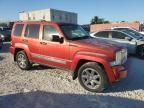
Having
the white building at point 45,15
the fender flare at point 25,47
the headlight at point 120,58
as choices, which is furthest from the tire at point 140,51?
the white building at point 45,15

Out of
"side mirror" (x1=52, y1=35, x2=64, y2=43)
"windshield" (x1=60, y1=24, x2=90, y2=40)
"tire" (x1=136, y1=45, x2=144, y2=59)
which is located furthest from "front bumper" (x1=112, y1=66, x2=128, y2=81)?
"tire" (x1=136, y1=45, x2=144, y2=59)

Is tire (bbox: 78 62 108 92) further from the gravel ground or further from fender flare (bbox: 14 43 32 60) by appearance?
fender flare (bbox: 14 43 32 60)

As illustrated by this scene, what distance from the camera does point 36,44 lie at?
8.11 metres

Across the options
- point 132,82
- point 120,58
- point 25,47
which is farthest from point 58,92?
point 25,47

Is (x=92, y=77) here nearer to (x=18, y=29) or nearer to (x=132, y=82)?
(x=132, y=82)

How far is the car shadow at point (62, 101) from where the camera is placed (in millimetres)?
5484

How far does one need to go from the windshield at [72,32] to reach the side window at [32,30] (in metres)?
1.00

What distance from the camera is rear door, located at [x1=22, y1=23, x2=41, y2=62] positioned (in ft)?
26.7

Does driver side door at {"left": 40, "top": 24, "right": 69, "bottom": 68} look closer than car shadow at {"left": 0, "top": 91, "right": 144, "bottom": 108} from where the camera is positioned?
No

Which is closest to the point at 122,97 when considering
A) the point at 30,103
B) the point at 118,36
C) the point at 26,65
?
the point at 30,103

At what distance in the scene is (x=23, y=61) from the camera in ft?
29.5

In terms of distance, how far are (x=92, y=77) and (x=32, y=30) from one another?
310 centimetres

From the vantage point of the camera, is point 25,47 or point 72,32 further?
point 25,47

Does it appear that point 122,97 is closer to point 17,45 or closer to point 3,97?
point 3,97
